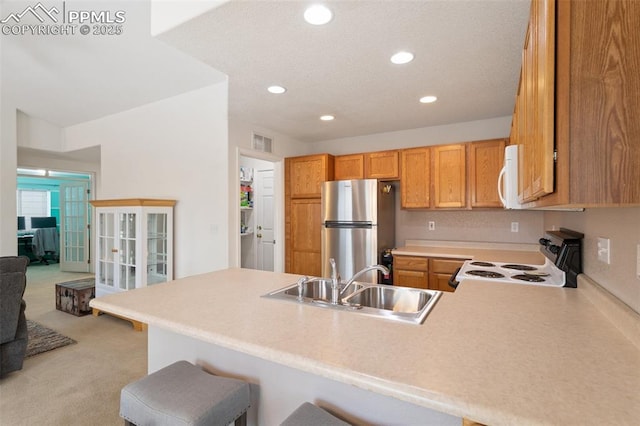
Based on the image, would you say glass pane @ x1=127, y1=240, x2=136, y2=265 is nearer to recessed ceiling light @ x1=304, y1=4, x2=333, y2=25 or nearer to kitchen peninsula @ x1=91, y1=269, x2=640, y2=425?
kitchen peninsula @ x1=91, y1=269, x2=640, y2=425

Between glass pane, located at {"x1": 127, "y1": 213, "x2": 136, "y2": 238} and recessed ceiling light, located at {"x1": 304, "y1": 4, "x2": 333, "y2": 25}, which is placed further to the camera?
glass pane, located at {"x1": 127, "y1": 213, "x2": 136, "y2": 238}

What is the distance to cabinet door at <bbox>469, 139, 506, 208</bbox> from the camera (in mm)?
3303

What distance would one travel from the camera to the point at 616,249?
1.21 m

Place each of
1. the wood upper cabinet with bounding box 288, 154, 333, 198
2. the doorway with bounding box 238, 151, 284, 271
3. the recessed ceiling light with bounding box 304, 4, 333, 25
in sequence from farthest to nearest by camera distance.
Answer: the doorway with bounding box 238, 151, 284, 271 < the wood upper cabinet with bounding box 288, 154, 333, 198 < the recessed ceiling light with bounding box 304, 4, 333, 25

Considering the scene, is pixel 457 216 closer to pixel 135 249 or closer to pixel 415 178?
pixel 415 178

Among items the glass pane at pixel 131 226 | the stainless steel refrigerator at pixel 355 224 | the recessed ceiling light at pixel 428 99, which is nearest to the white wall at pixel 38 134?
the glass pane at pixel 131 226

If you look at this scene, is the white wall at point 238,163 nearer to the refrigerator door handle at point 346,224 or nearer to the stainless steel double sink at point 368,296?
the refrigerator door handle at point 346,224

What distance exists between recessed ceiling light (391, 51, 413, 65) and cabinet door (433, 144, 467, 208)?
160cm

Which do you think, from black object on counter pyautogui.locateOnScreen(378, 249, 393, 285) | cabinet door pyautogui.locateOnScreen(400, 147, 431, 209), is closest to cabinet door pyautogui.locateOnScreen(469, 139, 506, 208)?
cabinet door pyautogui.locateOnScreen(400, 147, 431, 209)

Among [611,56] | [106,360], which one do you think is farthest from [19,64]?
[611,56]

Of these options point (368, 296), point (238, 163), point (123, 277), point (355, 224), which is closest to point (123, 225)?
point (123, 277)

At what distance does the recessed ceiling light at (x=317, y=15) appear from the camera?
1.61 m

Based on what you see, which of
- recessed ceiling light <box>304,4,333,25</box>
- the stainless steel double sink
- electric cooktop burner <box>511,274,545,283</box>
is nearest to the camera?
the stainless steel double sink

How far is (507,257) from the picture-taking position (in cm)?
299
